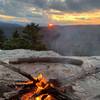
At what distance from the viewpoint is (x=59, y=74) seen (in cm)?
728

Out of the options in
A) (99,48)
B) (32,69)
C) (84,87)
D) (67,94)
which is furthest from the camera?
(99,48)

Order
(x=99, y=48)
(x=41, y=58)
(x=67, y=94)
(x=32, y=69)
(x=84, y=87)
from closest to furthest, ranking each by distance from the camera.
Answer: (x=67, y=94) → (x=84, y=87) → (x=32, y=69) → (x=41, y=58) → (x=99, y=48)

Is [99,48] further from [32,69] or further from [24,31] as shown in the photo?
[32,69]

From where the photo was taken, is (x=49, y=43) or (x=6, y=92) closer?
(x=6, y=92)

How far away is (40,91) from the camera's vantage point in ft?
18.6

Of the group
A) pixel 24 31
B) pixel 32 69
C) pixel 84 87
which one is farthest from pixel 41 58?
pixel 24 31

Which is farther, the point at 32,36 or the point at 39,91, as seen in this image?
the point at 32,36

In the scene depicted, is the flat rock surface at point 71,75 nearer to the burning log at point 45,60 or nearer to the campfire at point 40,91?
the burning log at point 45,60

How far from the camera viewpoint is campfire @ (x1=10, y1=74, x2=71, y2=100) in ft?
18.6

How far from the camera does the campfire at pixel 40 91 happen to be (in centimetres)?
568

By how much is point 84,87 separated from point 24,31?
17828 millimetres

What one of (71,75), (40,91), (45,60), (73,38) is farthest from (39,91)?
(73,38)

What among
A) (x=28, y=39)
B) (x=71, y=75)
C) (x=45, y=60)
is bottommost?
(x=28, y=39)

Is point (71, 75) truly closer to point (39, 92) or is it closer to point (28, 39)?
point (39, 92)
